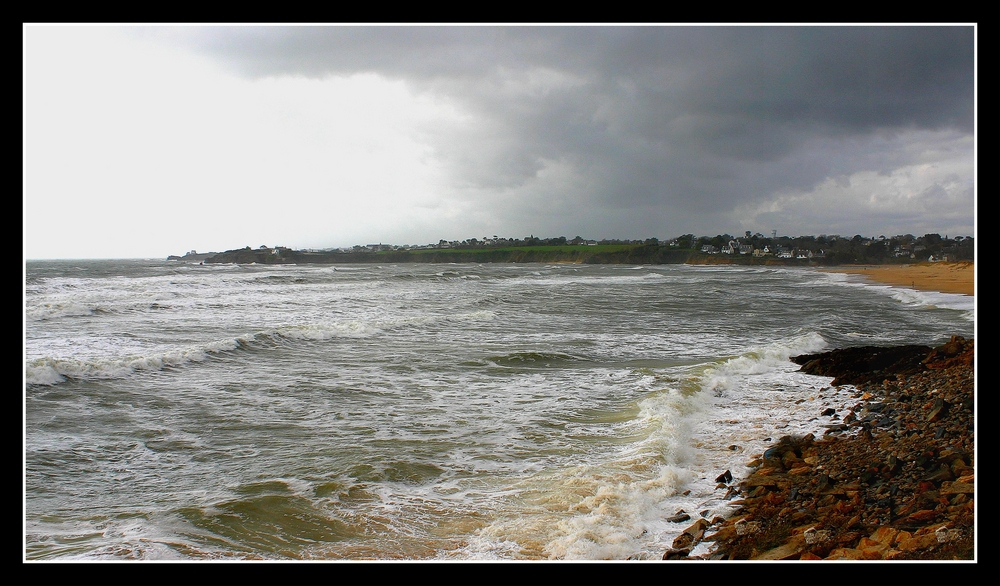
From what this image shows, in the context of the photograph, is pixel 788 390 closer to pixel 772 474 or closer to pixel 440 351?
pixel 772 474

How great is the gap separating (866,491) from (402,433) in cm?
432

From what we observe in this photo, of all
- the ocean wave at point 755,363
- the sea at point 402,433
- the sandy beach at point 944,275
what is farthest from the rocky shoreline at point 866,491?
the ocean wave at point 755,363

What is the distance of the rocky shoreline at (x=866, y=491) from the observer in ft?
9.83

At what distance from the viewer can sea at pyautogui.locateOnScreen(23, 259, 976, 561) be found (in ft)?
11.8

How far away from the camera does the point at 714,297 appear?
23875 millimetres

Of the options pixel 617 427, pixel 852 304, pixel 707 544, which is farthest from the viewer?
pixel 852 304

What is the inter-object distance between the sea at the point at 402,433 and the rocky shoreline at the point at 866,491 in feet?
0.77

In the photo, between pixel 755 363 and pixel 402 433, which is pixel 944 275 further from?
pixel 402 433

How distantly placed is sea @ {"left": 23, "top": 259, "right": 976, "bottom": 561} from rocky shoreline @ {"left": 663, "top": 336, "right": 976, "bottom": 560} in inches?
9.2

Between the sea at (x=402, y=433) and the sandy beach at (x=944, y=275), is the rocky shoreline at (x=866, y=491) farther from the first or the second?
the sandy beach at (x=944, y=275)

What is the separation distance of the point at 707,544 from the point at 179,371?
9035 mm

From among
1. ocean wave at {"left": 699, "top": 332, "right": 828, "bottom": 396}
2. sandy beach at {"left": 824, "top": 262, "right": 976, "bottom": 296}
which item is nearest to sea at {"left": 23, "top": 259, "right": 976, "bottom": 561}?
ocean wave at {"left": 699, "top": 332, "right": 828, "bottom": 396}

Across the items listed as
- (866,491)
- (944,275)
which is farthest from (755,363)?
(866,491)

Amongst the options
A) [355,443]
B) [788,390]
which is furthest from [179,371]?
[788,390]
